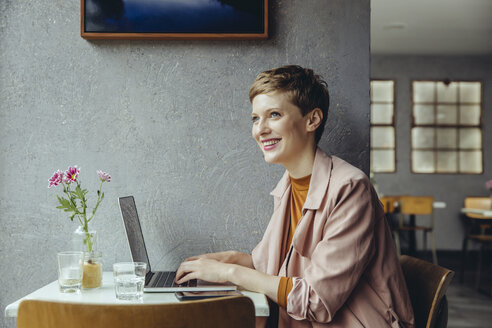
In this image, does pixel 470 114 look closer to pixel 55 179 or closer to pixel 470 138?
pixel 470 138

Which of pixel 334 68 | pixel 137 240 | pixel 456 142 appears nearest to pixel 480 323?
pixel 334 68

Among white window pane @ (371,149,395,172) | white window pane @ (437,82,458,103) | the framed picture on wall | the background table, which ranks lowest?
the background table

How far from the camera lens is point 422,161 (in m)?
7.82

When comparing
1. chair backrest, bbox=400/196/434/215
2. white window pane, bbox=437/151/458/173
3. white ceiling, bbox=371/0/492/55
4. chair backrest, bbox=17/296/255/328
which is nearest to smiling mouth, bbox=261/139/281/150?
chair backrest, bbox=17/296/255/328

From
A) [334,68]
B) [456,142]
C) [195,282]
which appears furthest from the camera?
[456,142]

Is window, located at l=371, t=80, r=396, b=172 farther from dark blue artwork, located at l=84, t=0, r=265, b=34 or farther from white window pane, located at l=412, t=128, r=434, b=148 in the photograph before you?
dark blue artwork, located at l=84, t=0, r=265, b=34

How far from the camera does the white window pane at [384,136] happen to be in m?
7.79

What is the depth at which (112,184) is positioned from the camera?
1823 mm

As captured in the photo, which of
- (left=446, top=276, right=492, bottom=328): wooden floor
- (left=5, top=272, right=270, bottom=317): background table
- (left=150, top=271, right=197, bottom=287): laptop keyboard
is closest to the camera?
(left=5, top=272, right=270, bottom=317): background table

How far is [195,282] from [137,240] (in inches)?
10.0

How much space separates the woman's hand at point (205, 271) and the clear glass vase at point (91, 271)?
0.25 m

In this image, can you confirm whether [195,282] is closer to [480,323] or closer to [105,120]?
[105,120]

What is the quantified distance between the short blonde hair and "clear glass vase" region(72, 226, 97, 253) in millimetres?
727

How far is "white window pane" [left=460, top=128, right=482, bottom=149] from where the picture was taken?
7.80m
